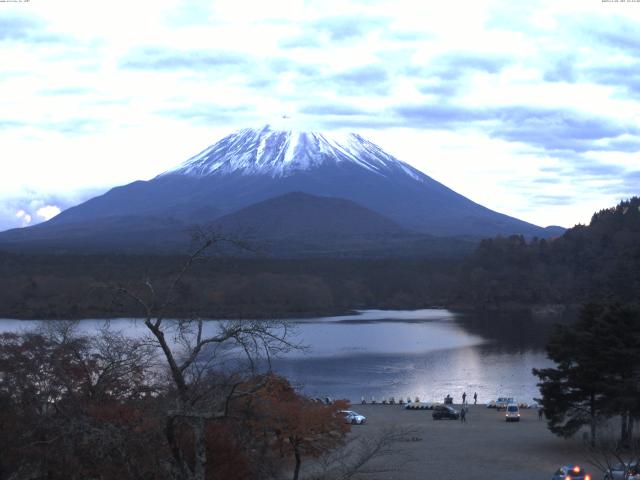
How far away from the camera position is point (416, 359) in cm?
3089

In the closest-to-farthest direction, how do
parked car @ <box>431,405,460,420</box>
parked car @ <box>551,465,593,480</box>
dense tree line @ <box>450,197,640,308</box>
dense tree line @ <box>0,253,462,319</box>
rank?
parked car @ <box>551,465,593,480</box>, parked car @ <box>431,405,460,420</box>, dense tree line @ <box>0,253,462,319</box>, dense tree line @ <box>450,197,640,308</box>

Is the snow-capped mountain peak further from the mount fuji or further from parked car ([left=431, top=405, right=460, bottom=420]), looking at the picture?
parked car ([left=431, top=405, right=460, bottom=420])

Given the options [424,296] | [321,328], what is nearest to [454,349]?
[321,328]

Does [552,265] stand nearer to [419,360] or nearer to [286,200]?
[419,360]

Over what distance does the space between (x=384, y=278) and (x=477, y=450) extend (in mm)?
55514

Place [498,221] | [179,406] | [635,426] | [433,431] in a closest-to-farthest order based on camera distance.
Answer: [179,406] < [635,426] < [433,431] < [498,221]

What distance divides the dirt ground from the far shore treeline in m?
28.2

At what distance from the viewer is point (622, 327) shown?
13.8 metres

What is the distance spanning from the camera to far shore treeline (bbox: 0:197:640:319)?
50.8 meters

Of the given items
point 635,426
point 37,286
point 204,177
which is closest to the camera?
point 635,426

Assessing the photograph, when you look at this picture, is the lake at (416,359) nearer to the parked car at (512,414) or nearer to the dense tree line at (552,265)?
the parked car at (512,414)

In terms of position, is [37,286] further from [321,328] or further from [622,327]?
[622,327]

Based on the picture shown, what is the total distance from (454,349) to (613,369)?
65.7 ft

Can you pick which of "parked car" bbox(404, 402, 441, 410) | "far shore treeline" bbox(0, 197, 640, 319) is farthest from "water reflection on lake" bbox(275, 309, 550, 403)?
"far shore treeline" bbox(0, 197, 640, 319)
